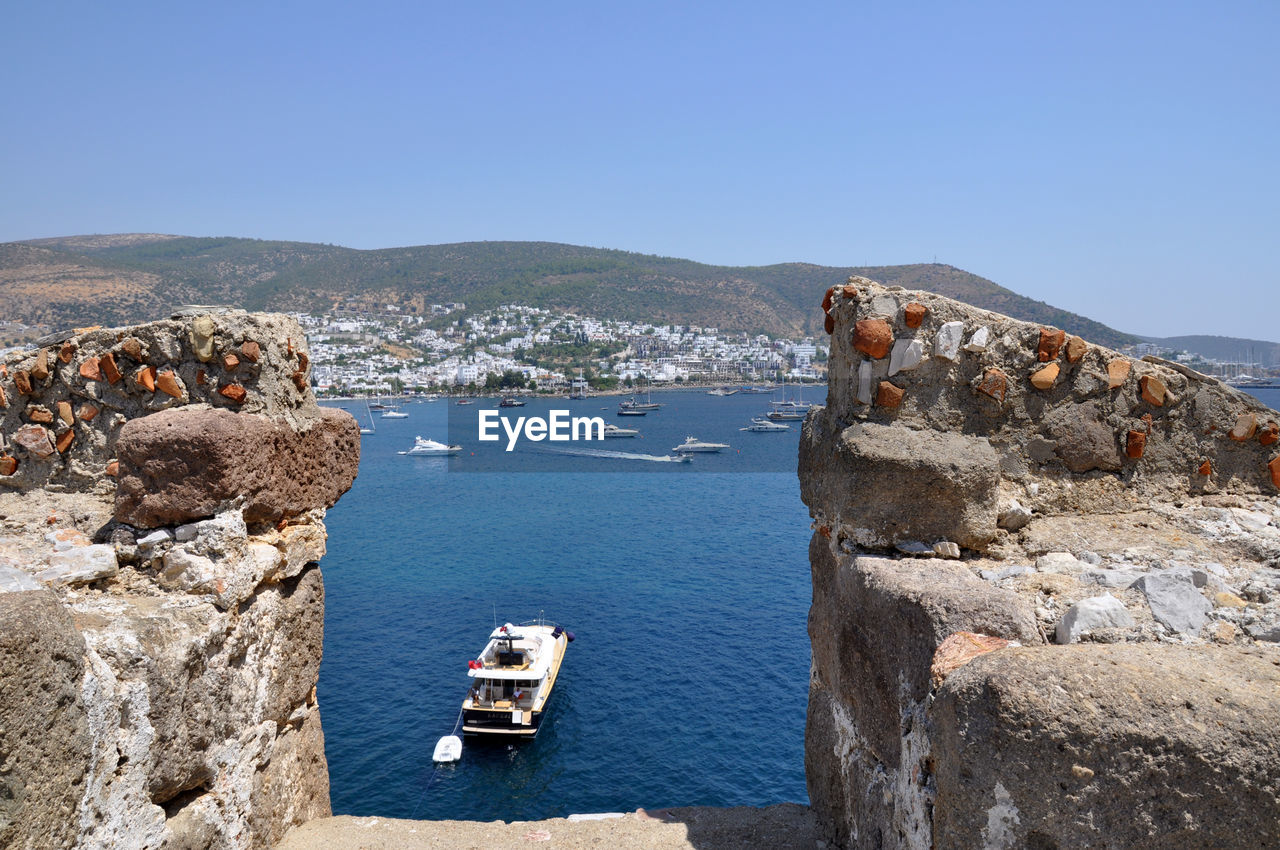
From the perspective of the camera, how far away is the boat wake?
6569cm

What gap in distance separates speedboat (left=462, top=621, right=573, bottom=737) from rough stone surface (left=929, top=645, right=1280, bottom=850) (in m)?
18.4

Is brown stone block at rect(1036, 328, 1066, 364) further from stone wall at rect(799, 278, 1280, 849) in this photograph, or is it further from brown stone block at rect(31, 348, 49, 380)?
brown stone block at rect(31, 348, 49, 380)

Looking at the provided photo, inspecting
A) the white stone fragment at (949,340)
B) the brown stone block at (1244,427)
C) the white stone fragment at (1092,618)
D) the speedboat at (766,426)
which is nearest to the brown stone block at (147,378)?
the white stone fragment at (949,340)

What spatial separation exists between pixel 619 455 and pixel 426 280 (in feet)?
262

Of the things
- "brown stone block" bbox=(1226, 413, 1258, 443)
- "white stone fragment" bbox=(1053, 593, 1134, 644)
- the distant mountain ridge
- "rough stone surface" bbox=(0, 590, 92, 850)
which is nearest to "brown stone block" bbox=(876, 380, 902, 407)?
"white stone fragment" bbox=(1053, 593, 1134, 644)

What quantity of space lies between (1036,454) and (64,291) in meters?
87.3

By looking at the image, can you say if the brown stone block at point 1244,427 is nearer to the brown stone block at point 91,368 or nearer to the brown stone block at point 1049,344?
the brown stone block at point 1049,344

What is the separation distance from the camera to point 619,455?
69.0 metres

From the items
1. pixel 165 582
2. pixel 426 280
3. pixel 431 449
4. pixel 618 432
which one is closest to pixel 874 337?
pixel 165 582

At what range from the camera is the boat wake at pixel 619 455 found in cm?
6569

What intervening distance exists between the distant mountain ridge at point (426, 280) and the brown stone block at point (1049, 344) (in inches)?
2828

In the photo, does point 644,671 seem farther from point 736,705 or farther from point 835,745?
point 835,745

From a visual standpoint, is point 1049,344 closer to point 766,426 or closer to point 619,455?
point 619,455

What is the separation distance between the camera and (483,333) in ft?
422
